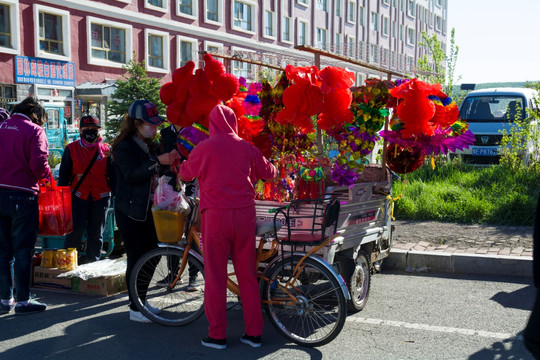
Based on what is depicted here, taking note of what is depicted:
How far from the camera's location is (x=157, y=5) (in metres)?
31.4

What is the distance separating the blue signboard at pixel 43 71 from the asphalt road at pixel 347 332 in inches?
814

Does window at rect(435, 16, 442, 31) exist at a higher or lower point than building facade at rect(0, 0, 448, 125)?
higher

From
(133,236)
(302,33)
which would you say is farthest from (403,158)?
(302,33)

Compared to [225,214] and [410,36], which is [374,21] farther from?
[225,214]

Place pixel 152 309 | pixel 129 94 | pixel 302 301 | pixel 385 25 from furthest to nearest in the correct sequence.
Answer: pixel 385 25 < pixel 129 94 < pixel 152 309 < pixel 302 301

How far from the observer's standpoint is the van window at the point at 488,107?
1445 centimetres

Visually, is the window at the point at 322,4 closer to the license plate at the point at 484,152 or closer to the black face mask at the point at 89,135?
the license plate at the point at 484,152

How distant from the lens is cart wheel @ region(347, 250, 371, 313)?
17.9 feet

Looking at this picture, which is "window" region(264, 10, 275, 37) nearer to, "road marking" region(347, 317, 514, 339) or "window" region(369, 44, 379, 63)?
"window" region(369, 44, 379, 63)

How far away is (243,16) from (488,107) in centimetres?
2501

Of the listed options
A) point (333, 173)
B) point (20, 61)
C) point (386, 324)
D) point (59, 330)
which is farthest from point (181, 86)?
point (20, 61)

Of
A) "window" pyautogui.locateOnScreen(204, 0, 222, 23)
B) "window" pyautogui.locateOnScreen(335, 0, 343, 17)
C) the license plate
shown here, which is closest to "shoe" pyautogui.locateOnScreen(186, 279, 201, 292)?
the license plate

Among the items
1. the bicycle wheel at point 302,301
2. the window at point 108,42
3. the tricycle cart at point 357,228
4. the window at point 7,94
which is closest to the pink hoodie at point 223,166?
the tricycle cart at point 357,228

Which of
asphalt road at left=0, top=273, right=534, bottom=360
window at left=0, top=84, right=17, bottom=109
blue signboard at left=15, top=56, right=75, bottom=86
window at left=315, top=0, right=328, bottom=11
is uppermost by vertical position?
window at left=315, top=0, right=328, bottom=11
